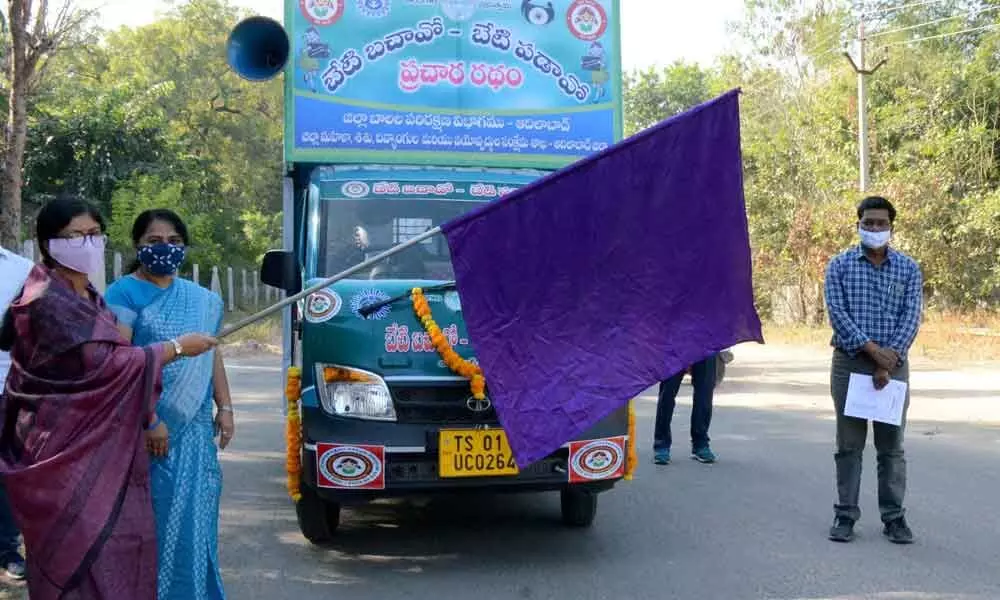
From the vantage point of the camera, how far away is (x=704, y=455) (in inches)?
327

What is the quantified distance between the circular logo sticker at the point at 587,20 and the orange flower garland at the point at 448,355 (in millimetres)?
2772

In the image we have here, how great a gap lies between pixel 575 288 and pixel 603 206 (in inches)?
13.9

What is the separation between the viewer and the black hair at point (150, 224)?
13.3 feet

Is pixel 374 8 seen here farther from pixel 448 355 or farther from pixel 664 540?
pixel 664 540

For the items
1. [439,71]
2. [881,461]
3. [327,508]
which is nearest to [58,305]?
[327,508]

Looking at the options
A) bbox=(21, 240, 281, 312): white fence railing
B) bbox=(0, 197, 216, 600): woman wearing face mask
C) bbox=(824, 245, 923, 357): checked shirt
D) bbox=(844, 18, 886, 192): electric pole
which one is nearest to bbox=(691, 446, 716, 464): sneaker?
bbox=(824, 245, 923, 357): checked shirt

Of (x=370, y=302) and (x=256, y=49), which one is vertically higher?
(x=256, y=49)

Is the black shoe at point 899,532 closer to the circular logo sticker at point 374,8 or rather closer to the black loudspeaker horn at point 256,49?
the circular logo sticker at point 374,8

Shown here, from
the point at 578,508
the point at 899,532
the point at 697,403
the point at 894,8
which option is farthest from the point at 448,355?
the point at 894,8

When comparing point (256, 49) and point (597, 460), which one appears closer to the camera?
point (597, 460)

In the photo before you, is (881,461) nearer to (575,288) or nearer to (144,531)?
(575,288)

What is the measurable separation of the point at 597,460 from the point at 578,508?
2.82 ft

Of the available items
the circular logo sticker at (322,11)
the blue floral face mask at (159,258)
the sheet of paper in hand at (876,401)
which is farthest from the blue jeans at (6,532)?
the sheet of paper in hand at (876,401)

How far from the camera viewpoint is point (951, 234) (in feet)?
78.4
